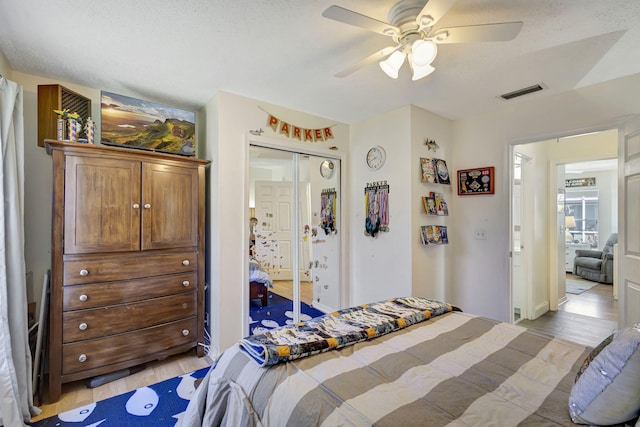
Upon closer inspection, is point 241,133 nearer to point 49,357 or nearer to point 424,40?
point 424,40

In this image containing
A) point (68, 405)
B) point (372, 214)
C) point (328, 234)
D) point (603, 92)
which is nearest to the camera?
point (68, 405)

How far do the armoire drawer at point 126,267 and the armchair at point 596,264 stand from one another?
7.07 m

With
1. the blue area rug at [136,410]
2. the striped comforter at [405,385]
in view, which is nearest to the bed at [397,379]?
the striped comforter at [405,385]

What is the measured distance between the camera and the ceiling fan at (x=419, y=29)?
1.31m

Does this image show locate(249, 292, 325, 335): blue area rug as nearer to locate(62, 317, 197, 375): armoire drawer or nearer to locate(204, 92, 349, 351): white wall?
locate(204, 92, 349, 351): white wall

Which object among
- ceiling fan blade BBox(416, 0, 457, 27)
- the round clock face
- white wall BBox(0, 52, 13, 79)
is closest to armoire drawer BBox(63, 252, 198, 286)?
white wall BBox(0, 52, 13, 79)

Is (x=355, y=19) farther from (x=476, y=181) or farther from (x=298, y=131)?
(x=476, y=181)

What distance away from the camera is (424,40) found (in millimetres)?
1540

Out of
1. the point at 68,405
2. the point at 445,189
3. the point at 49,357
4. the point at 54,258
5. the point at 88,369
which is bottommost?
the point at 68,405

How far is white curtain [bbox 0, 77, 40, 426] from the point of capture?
1.65 m

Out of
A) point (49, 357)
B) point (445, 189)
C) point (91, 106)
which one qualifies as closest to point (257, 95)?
point (91, 106)

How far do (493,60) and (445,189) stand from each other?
1.47 m

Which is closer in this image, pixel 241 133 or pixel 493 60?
pixel 493 60

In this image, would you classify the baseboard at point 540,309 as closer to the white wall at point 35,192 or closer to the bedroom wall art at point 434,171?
the bedroom wall art at point 434,171
